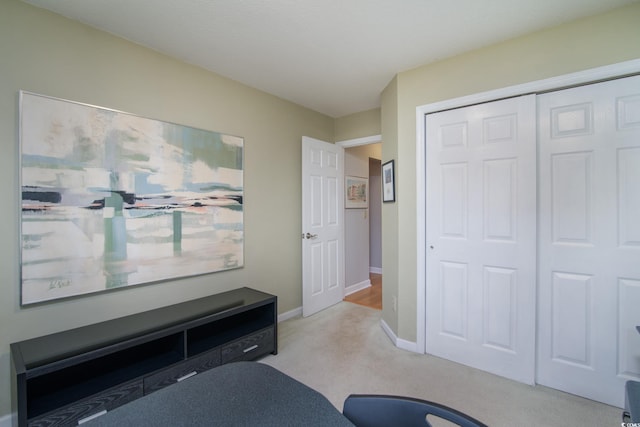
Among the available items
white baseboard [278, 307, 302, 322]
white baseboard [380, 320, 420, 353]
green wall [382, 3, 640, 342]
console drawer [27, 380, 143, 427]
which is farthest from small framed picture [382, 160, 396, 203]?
console drawer [27, 380, 143, 427]

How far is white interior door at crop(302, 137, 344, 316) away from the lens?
3.41 m

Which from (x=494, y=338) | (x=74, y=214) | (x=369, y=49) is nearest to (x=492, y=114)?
(x=369, y=49)

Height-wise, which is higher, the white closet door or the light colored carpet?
the white closet door

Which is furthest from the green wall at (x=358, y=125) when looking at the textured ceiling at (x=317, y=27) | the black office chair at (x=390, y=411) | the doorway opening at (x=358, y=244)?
the black office chair at (x=390, y=411)

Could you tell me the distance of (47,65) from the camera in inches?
69.8

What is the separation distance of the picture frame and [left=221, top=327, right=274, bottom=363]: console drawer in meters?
2.28

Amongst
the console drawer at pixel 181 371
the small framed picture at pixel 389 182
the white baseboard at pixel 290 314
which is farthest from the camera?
the white baseboard at pixel 290 314

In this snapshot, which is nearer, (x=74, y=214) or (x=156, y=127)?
(x=74, y=214)

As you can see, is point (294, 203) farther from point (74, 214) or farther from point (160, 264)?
point (74, 214)

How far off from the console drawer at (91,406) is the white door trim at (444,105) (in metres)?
2.17

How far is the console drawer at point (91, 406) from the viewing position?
141 centimetres

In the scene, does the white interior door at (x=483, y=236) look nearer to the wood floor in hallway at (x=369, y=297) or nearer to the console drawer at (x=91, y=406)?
the wood floor in hallway at (x=369, y=297)

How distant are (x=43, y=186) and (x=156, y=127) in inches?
31.8

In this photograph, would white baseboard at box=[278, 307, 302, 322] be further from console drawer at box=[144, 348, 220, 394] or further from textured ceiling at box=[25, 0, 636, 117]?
textured ceiling at box=[25, 0, 636, 117]
